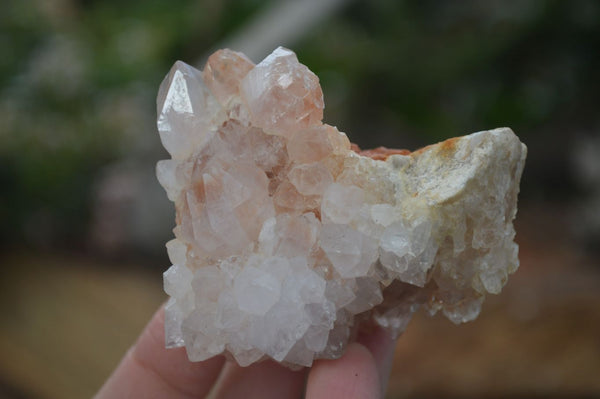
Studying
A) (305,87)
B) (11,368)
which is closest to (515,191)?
(305,87)

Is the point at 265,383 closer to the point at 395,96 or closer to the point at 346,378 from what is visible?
the point at 346,378

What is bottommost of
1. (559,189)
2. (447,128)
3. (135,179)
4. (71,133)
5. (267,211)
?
(559,189)

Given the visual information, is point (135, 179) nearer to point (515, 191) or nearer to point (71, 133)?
point (71, 133)

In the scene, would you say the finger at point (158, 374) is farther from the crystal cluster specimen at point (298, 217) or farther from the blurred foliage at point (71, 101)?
the blurred foliage at point (71, 101)

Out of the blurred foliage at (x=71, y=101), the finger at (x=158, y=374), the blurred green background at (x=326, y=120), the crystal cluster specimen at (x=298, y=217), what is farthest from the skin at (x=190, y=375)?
the blurred foliage at (x=71, y=101)

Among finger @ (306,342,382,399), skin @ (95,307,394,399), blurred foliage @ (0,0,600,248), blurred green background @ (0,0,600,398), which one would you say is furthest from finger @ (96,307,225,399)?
blurred foliage @ (0,0,600,248)

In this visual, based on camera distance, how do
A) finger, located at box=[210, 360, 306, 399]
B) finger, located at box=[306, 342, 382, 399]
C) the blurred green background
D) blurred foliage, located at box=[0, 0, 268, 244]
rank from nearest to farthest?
finger, located at box=[306, 342, 382, 399] < finger, located at box=[210, 360, 306, 399] < the blurred green background < blurred foliage, located at box=[0, 0, 268, 244]

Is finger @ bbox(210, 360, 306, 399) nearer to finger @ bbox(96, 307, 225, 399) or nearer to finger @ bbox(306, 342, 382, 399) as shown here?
finger @ bbox(96, 307, 225, 399)
